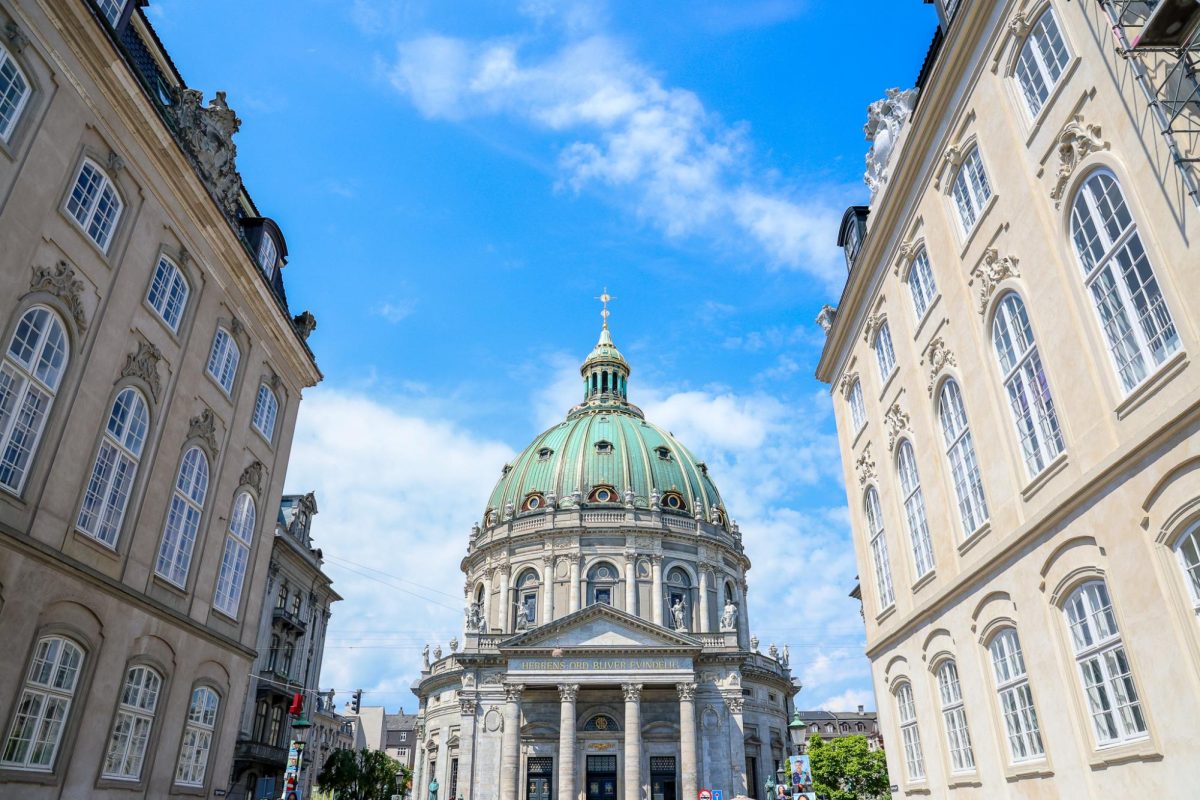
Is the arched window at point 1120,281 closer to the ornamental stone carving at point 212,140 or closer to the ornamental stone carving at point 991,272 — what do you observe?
the ornamental stone carving at point 991,272

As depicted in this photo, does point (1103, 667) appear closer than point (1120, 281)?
No

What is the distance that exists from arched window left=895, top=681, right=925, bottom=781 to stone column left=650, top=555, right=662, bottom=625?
42256 mm

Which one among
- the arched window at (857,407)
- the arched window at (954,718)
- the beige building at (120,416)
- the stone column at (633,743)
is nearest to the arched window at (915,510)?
the arched window at (954,718)

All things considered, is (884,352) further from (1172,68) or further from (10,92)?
(10,92)

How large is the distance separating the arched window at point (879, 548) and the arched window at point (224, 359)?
56.9ft

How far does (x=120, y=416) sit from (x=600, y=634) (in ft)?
130

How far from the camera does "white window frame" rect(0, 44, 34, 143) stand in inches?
523

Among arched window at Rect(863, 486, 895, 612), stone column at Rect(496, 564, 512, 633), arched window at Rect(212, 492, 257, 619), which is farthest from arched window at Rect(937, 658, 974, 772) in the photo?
stone column at Rect(496, 564, 512, 633)

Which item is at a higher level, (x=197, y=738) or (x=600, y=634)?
(x=600, y=634)

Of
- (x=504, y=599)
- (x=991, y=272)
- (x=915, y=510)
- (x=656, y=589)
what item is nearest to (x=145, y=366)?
(x=991, y=272)

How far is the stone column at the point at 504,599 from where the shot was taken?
63375mm

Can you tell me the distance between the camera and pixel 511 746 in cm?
5050

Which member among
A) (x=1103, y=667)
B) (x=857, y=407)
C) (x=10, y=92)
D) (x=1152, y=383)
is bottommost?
(x=1103, y=667)

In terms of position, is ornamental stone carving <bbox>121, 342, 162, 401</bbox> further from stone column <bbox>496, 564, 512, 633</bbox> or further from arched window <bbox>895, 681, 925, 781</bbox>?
stone column <bbox>496, 564, 512, 633</bbox>
